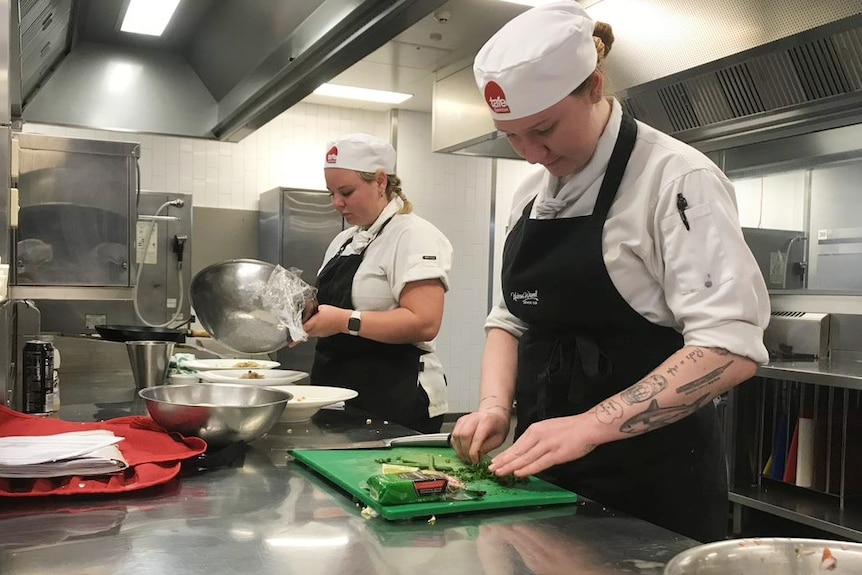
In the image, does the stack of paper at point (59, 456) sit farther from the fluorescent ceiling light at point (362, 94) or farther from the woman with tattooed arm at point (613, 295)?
the fluorescent ceiling light at point (362, 94)

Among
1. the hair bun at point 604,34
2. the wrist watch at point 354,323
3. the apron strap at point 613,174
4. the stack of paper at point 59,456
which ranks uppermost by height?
the hair bun at point 604,34

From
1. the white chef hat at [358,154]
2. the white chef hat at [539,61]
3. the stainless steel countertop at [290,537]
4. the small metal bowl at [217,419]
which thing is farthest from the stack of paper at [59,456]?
the white chef hat at [358,154]

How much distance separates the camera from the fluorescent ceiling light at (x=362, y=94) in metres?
5.57

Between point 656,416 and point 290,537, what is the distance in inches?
24.2

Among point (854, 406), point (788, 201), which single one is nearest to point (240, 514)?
point (854, 406)

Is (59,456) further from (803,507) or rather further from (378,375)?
(803,507)

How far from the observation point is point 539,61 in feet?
4.41

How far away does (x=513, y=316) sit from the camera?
172cm

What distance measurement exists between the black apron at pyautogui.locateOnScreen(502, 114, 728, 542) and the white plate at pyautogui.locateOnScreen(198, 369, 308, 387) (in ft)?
A: 2.91

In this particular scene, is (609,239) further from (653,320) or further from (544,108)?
(544,108)

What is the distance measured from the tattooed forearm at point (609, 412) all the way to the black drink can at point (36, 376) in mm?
1503

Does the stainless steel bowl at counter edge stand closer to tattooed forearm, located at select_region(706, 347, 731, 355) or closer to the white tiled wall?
tattooed forearm, located at select_region(706, 347, 731, 355)

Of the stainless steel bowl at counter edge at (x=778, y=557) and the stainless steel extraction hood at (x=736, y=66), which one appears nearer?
the stainless steel bowl at counter edge at (x=778, y=557)

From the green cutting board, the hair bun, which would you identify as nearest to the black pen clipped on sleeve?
the hair bun
